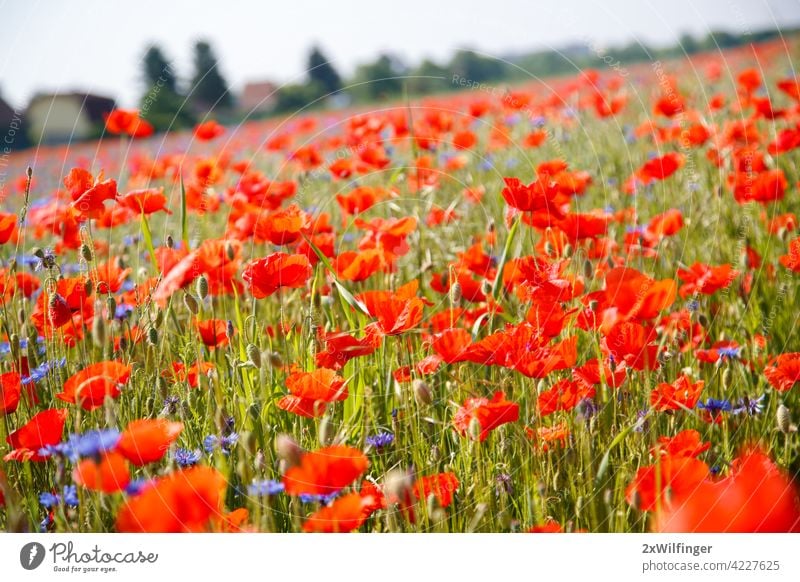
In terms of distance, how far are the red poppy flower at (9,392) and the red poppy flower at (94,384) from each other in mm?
92

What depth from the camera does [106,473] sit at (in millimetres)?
823

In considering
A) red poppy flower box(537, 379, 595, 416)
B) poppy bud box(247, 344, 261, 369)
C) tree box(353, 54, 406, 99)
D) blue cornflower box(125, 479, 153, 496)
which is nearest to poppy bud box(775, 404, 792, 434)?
red poppy flower box(537, 379, 595, 416)

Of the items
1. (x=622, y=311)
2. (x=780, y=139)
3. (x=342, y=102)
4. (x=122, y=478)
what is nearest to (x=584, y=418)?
(x=622, y=311)

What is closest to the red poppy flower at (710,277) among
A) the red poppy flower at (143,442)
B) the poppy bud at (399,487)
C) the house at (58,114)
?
the poppy bud at (399,487)

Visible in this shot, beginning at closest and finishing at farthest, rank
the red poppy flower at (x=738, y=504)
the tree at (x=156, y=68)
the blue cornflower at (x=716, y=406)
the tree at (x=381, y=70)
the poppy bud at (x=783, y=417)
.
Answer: the red poppy flower at (x=738, y=504), the poppy bud at (x=783, y=417), the blue cornflower at (x=716, y=406), the tree at (x=156, y=68), the tree at (x=381, y=70)

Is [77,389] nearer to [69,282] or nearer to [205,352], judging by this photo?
[69,282]

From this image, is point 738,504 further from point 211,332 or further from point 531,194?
point 211,332

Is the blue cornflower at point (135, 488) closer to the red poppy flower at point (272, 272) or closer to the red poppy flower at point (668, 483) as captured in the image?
the red poppy flower at point (272, 272)

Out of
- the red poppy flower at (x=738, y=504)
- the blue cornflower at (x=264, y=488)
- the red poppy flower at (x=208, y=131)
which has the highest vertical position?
the red poppy flower at (x=208, y=131)

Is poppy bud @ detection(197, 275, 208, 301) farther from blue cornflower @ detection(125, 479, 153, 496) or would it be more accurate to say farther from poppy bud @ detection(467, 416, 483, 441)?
poppy bud @ detection(467, 416, 483, 441)

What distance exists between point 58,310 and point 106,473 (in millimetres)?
376

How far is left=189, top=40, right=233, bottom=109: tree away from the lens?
1362 mm
